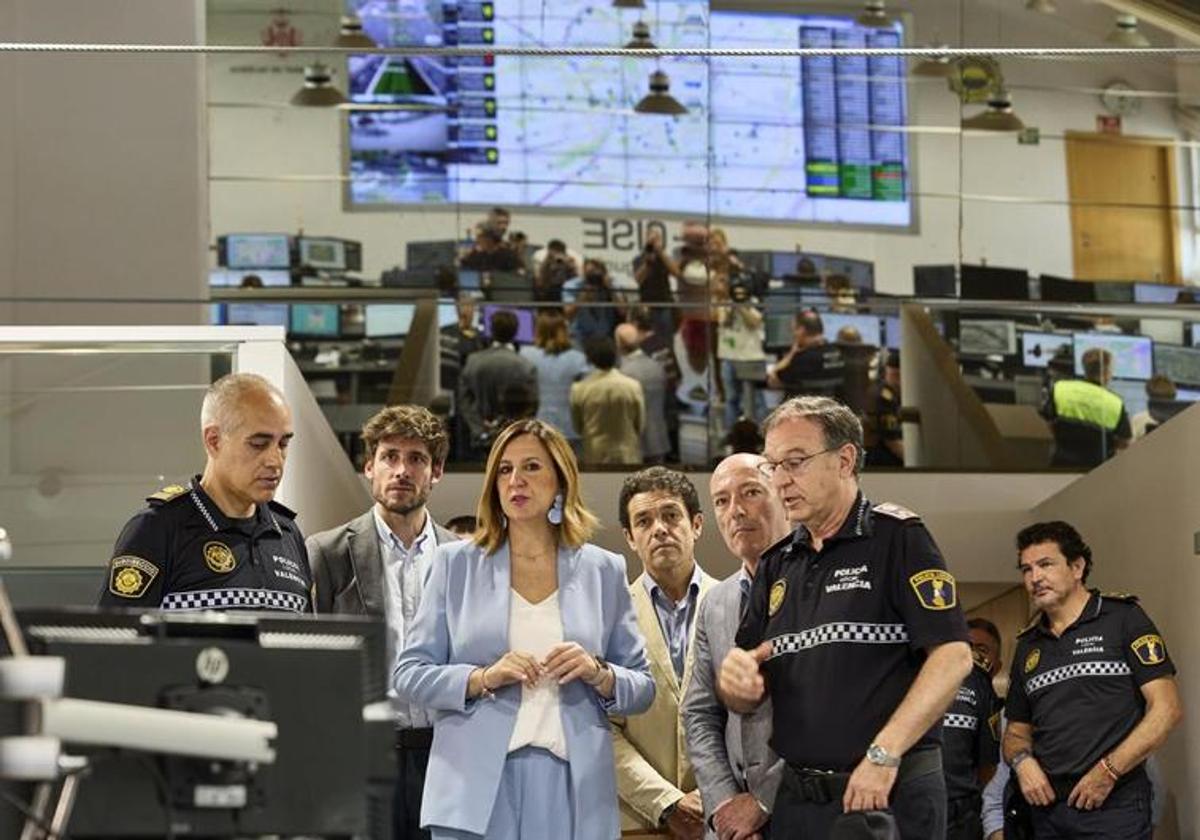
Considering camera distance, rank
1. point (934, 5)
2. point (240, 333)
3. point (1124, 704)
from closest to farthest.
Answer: point (240, 333)
point (1124, 704)
point (934, 5)

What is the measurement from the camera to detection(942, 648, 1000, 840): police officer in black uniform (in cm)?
716

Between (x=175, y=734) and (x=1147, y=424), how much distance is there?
9149 mm

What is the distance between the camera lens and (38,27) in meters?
11.4

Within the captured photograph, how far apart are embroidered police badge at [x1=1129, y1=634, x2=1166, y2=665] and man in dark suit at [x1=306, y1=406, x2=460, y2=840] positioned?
8.59 ft

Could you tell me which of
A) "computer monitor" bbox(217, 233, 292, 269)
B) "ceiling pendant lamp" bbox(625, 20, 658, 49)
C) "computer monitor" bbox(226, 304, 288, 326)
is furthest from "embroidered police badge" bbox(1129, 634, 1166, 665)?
"ceiling pendant lamp" bbox(625, 20, 658, 49)

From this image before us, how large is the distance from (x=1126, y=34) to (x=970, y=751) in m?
6.57

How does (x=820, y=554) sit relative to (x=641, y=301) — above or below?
below

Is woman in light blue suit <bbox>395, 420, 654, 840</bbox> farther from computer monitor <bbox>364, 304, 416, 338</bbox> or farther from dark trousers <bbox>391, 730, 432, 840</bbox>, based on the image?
computer monitor <bbox>364, 304, 416, 338</bbox>

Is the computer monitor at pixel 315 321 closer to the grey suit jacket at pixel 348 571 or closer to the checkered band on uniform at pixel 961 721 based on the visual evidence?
the checkered band on uniform at pixel 961 721

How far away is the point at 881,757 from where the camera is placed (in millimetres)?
4586

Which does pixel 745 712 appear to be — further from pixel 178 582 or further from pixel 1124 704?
pixel 1124 704

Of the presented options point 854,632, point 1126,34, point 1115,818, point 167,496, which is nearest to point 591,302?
point 1126,34

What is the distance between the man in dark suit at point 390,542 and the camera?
18.2 feet

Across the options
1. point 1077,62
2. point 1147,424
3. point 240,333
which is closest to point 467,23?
point 1077,62
